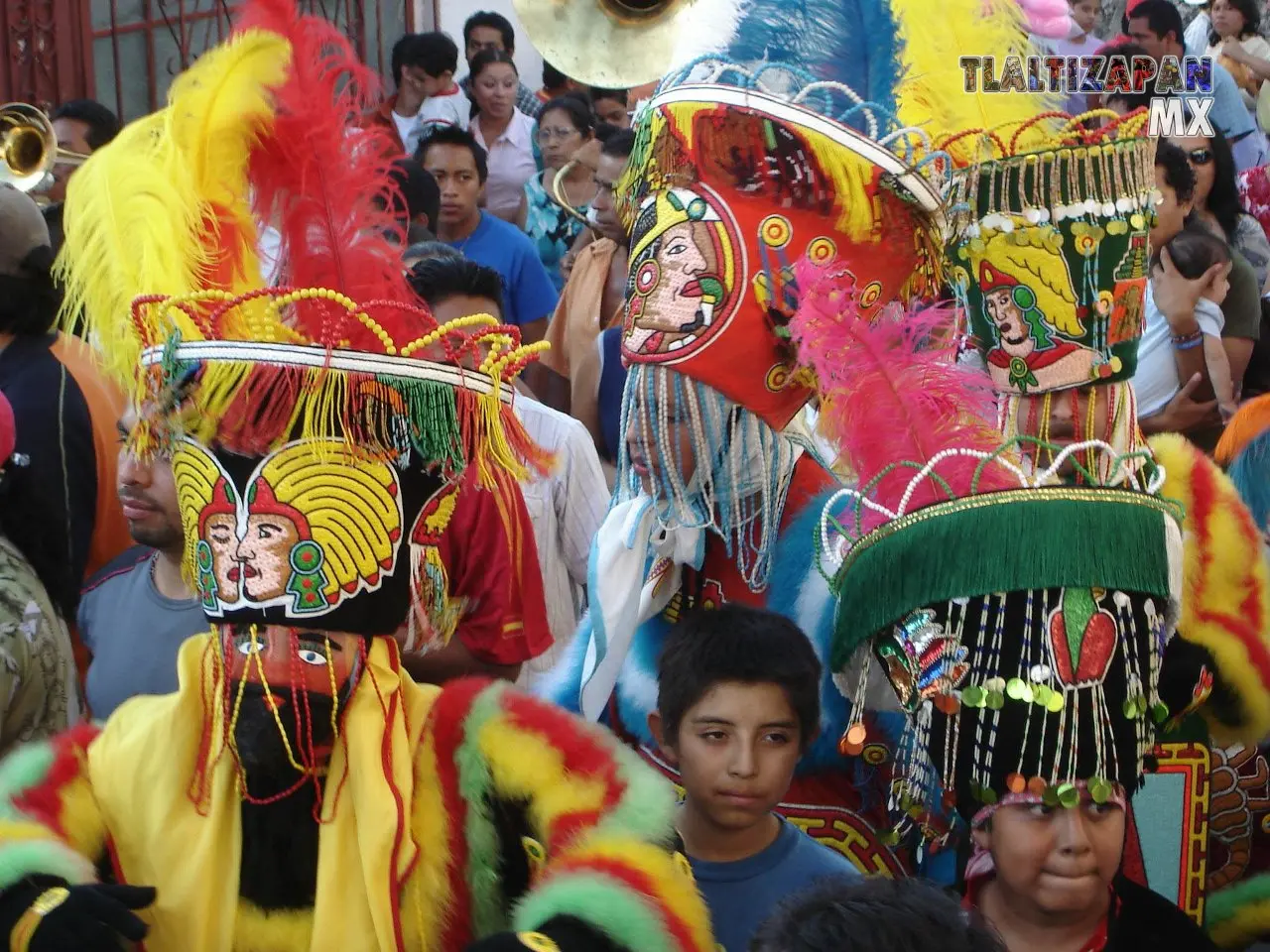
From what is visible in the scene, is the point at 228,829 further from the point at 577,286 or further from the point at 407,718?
the point at 577,286

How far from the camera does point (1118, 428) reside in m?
3.41

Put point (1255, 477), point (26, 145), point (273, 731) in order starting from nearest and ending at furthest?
1. point (273, 731)
2. point (1255, 477)
3. point (26, 145)

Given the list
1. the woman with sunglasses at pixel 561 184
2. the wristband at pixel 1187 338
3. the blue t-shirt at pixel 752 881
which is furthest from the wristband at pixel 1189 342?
the blue t-shirt at pixel 752 881

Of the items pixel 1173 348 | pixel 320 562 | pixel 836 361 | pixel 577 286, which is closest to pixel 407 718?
pixel 320 562

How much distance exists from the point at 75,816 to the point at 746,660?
1.13m

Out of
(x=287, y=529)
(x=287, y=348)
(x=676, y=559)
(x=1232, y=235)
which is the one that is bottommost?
(x=676, y=559)

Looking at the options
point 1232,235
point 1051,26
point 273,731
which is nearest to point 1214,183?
point 1232,235

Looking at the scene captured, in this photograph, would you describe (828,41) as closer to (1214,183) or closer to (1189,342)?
(1189,342)

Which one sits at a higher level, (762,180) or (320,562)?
(762,180)

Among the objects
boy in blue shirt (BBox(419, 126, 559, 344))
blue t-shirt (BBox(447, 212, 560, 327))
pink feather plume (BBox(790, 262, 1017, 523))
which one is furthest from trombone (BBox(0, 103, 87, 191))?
pink feather plume (BBox(790, 262, 1017, 523))

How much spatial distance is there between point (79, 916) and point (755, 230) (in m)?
1.76

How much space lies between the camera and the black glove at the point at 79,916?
7.59 feet

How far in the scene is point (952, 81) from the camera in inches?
134

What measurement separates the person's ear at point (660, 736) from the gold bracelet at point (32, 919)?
3.62ft
